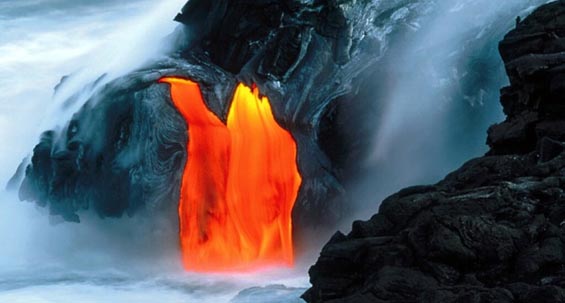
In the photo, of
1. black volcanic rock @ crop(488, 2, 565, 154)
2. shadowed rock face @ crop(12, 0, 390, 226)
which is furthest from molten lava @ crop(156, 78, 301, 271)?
black volcanic rock @ crop(488, 2, 565, 154)

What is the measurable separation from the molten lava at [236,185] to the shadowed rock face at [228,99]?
49cm

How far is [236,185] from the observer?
969 inches

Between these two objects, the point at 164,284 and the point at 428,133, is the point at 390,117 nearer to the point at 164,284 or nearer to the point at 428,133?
the point at 428,133

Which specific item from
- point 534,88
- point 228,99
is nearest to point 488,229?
point 534,88

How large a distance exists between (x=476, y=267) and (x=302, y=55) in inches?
509

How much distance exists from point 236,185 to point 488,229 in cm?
1223

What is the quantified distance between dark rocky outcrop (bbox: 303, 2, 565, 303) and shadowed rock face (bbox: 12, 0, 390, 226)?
7.66 metres

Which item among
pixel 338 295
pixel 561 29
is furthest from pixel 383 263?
pixel 561 29

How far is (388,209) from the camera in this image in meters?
15.8

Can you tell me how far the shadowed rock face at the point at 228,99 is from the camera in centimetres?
2409

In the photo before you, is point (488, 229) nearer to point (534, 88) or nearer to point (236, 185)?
point (534, 88)

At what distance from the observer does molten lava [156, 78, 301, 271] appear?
24.3m

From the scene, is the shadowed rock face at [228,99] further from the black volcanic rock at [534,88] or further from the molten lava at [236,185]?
the black volcanic rock at [534,88]

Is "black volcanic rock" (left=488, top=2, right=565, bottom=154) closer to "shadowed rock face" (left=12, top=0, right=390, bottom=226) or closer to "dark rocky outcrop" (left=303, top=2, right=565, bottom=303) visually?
"dark rocky outcrop" (left=303, top=2, right=565, bottom=303)
